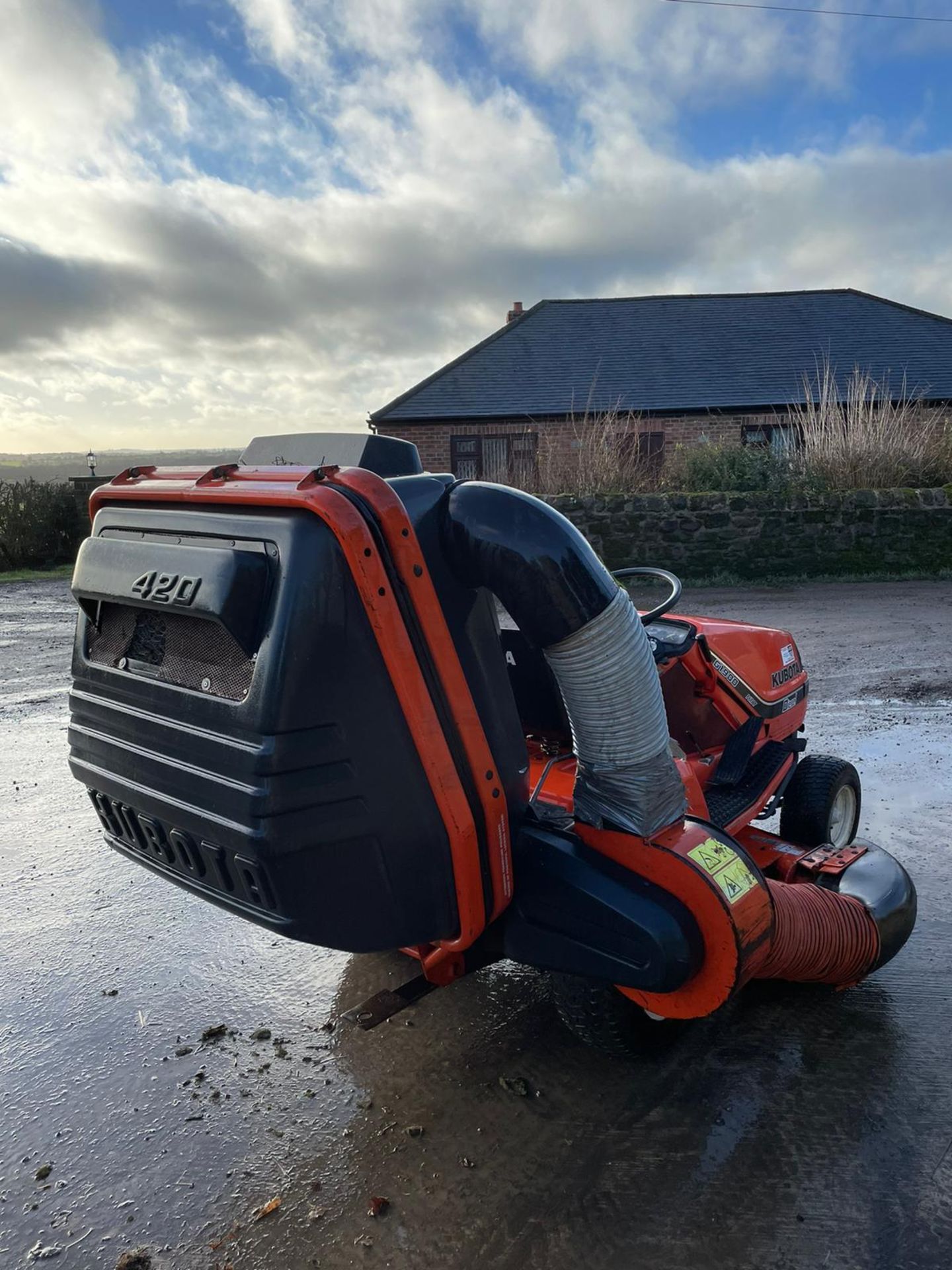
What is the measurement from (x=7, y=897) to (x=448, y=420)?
18952 mm

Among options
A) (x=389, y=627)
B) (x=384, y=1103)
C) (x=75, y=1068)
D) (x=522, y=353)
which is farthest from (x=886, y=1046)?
(x=522, y=353)

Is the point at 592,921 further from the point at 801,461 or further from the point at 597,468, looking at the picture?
the point at 801,461

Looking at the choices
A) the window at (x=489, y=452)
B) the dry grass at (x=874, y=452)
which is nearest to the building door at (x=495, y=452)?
the window at (x=489, y=452)

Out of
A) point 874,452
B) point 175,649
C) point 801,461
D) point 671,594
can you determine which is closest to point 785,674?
point 671,594

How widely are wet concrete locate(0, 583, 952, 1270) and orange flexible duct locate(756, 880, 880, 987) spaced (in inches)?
8.7

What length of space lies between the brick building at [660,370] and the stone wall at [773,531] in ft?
21.4

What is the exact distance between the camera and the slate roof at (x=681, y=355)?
70.4 feet

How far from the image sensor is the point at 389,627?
181cm

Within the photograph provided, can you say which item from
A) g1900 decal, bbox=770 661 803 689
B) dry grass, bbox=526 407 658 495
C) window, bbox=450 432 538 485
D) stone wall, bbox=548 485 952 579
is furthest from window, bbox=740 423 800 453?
g1900 decal, bbox=770 661 803 689

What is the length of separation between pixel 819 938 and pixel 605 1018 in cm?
63

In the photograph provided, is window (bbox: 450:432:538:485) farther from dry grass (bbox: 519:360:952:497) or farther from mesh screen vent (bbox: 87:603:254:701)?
mesh screen vent (bbox: 87:603:254:701)

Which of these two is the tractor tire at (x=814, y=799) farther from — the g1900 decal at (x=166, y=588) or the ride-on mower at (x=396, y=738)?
the g1900 decal at (x=166, y=588)

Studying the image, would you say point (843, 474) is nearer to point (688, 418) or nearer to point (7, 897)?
point (688, 418)

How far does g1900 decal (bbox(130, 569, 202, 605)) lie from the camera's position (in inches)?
73.8
